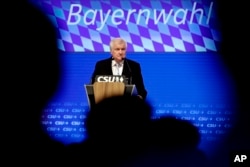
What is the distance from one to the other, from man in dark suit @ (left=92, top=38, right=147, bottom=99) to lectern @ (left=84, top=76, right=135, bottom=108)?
0.25 metres

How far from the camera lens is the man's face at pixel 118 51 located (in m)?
3.43

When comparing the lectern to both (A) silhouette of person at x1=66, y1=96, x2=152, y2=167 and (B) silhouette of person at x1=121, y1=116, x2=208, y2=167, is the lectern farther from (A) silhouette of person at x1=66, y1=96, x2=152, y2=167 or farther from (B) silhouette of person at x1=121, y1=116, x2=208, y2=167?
(B) silhouette of person at x1=121, y1=116, x2=208, y2=167

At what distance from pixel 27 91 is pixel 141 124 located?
0.86 metres

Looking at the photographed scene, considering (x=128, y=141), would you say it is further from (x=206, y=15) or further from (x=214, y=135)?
(x=206, y=15)

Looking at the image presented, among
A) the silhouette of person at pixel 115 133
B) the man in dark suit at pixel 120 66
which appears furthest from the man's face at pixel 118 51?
the silhouette of person at pixel 115 133

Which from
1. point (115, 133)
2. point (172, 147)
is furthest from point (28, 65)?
point (172, 147)

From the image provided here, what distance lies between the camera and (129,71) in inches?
134

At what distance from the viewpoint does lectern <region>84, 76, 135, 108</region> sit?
3066mm

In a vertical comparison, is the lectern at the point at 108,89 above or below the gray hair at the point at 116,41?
below

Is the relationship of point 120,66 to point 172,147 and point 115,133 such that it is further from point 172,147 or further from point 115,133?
point 172,147

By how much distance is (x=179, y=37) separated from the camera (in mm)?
3439

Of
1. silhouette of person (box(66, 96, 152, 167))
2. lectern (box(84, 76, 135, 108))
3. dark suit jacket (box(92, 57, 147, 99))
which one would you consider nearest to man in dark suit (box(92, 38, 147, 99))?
dark suit jacket (box(92, 57, 147, 99))

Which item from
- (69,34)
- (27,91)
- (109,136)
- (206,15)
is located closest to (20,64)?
(27,91)

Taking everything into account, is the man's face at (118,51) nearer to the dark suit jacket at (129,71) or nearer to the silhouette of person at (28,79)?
the dark suit jacket at (129,71)
